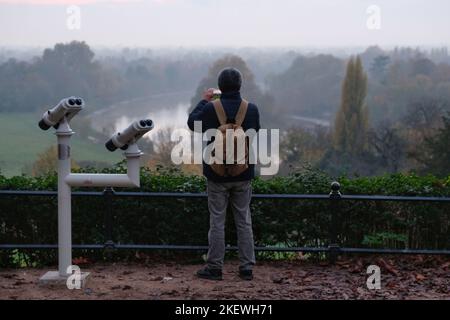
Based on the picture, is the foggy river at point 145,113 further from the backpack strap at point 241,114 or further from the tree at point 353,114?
the backpack strap at point 241,114

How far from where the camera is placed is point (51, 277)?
566 cm

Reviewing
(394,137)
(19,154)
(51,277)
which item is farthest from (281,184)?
(394,137)

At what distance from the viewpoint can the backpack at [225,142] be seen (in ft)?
18.3

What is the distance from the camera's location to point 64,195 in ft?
18.2

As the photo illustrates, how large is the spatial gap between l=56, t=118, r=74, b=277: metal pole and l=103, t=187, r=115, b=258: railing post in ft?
2.83

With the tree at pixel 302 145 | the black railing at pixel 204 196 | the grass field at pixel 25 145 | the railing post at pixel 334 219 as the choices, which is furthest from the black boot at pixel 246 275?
the tree at pixel 302 145

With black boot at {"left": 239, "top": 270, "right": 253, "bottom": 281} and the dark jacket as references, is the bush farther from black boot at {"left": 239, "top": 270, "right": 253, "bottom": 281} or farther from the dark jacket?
the dark jacket

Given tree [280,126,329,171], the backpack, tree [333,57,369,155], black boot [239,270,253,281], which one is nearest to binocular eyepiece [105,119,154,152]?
the backpack

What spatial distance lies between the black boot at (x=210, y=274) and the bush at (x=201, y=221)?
0.79 metres

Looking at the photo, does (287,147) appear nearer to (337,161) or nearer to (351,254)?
(337,161)

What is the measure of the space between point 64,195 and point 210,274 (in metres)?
1.39

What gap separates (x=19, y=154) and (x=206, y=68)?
2302 centimetres

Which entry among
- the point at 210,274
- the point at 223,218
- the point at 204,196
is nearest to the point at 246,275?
the point at 210,274

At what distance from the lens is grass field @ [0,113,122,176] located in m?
58.1
